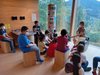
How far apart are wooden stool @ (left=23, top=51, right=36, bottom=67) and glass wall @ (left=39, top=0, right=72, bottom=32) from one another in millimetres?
3114

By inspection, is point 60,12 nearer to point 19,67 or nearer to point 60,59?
point 60,59

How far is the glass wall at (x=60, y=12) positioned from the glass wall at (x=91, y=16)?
Result: 2.24 feet

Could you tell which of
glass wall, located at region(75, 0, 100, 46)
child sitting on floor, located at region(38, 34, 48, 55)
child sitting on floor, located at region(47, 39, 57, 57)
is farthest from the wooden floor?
glass wall, located at region(75, 0, 100, 46)

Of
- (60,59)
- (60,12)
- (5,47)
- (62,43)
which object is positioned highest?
(60,12)

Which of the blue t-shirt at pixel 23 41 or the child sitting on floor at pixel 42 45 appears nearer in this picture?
the blue t-shirt at pixel 23 41

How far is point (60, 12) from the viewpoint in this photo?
6664mm

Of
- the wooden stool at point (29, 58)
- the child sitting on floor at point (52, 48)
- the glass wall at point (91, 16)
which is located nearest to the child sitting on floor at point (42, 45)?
the child sitting on floor at point (52, 48)

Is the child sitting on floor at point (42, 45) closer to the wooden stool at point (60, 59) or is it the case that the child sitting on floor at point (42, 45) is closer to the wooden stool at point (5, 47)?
the wooden stool at point (60, 59)

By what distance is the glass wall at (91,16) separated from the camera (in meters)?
5.32

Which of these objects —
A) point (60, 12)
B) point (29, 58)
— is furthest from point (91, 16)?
point (29, 58)

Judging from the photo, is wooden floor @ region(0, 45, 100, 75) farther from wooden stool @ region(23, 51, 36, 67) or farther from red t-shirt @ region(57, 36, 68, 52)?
red t-shirt @ region(57, 36, 68, 52)

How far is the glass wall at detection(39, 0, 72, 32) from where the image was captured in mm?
6325

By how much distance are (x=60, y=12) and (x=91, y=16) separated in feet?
5.73

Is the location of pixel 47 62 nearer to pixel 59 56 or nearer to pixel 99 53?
pixel 59 56
